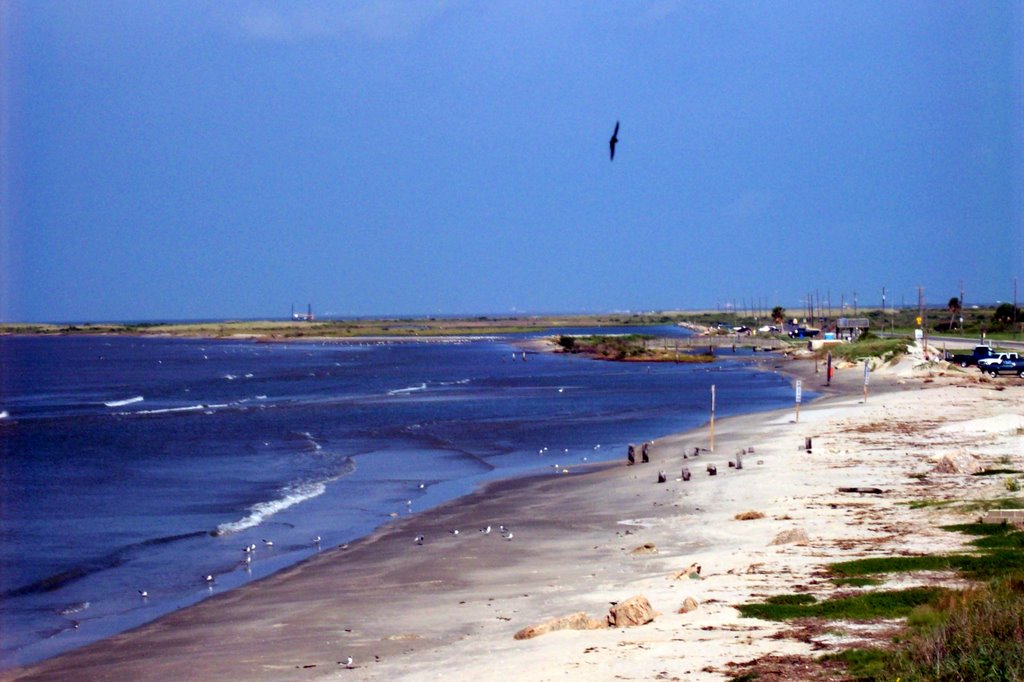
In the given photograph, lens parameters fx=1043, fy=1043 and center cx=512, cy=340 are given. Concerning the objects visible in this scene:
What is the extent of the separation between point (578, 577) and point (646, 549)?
74.7 inches

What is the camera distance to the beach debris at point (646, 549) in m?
18.2

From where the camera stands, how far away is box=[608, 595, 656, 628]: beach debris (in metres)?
12.8

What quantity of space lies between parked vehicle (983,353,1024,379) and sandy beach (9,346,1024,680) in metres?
29.1

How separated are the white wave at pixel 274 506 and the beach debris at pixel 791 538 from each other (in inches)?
507

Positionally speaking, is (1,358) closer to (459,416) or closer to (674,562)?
(459,416)

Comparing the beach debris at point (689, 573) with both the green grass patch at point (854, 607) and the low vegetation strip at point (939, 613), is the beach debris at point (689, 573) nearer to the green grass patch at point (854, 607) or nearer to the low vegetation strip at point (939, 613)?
the low vegetation strip at point (939, 613)

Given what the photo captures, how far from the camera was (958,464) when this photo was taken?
2403 centimetres

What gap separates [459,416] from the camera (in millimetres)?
53562

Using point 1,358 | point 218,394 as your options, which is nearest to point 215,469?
point 218,394

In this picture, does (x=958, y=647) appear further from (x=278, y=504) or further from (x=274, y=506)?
(x=278, y=504)

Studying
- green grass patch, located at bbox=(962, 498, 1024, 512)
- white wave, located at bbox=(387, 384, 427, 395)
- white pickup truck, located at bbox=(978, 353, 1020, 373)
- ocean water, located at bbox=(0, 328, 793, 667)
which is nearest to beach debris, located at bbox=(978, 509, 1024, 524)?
green grass patch, located at bbox=(962, 498, 1024, 512)

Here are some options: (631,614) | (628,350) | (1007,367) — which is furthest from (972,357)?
(631,614)

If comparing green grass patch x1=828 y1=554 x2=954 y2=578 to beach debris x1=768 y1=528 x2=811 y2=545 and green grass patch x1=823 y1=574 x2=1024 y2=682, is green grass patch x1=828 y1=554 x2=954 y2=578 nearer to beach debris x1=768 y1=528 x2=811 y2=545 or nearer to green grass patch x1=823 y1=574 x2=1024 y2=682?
beach debris x1=768 y1=528 x2=811 y2=545

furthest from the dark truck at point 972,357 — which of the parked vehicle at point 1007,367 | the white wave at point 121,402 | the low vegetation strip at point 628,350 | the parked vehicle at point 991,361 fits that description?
the white wave at point 121,402
